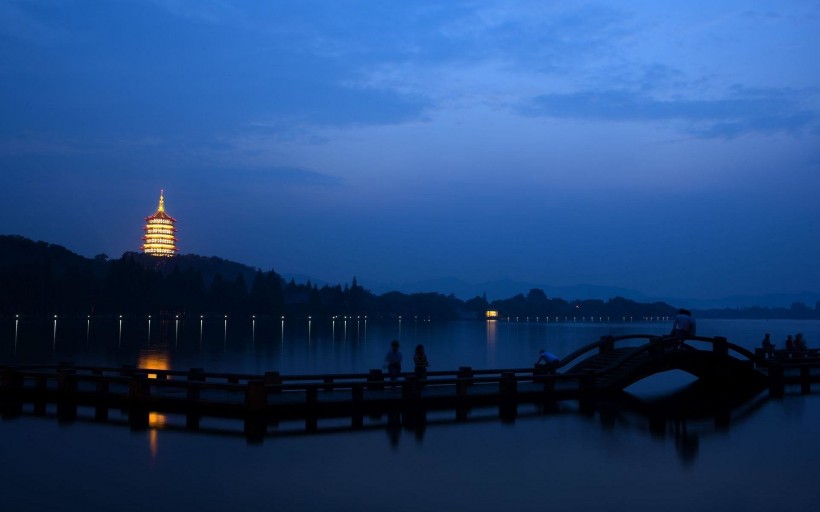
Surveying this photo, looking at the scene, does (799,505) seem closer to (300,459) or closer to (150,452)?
(300,459)

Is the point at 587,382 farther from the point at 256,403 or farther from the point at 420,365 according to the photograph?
the point at 256,403

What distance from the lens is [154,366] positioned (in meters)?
49.5

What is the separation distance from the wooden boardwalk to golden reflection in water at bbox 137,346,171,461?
10.3 inches

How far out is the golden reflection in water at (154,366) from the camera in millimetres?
17163

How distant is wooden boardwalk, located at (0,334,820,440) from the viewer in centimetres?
2031

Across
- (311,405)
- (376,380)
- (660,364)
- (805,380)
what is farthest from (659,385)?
(311,405)

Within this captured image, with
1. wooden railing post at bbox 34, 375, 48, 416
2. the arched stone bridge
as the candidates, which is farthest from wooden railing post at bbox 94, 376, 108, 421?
the arched stone bridge

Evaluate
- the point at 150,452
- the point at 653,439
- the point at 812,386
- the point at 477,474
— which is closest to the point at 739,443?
the point at 653,439

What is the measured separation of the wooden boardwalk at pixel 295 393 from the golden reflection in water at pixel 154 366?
0.26 meters

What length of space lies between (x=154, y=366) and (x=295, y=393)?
98.2 ft

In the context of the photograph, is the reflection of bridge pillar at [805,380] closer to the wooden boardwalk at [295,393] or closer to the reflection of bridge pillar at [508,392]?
the wooden boardwalk at [295,393]

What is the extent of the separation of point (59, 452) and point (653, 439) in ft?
43.9

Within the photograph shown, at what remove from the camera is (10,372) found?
2408cm

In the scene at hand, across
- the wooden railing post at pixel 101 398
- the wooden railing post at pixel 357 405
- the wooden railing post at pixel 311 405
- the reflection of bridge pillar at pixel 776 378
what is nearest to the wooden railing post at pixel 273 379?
the wooden railing post at pixel 311 405
